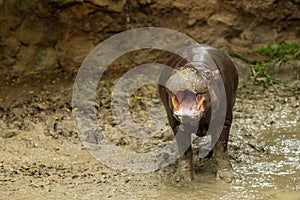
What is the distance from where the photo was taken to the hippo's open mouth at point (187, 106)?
3682mm

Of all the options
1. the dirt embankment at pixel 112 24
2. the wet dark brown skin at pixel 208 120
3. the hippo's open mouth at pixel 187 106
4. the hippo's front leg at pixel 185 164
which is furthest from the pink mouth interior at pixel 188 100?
the dirt embankment at pixel 112 24

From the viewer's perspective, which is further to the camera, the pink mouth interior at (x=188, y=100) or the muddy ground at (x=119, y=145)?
the muddy ground at (x=119, y=145)

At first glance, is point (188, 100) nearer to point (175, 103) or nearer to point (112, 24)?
point (175, 103)

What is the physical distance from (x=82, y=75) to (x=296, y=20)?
117 inches

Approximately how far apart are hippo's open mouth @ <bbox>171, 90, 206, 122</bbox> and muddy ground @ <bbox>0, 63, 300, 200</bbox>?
71 centimetres

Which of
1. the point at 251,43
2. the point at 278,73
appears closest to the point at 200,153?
the point at 278,73

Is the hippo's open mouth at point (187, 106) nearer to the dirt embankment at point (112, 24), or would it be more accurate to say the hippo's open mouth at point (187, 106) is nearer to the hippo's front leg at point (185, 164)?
the hippo's front leg at point (185, 164)

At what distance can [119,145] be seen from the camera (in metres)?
5.28

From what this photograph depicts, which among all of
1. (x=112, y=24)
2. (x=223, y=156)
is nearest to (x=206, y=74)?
(x=223, y=156)

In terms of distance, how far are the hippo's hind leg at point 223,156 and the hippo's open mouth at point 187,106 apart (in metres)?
0.66

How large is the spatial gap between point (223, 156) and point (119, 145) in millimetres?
1207

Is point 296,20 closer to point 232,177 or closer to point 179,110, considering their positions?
point 232,177

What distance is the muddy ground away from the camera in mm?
4227

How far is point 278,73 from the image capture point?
6824 millimetres
